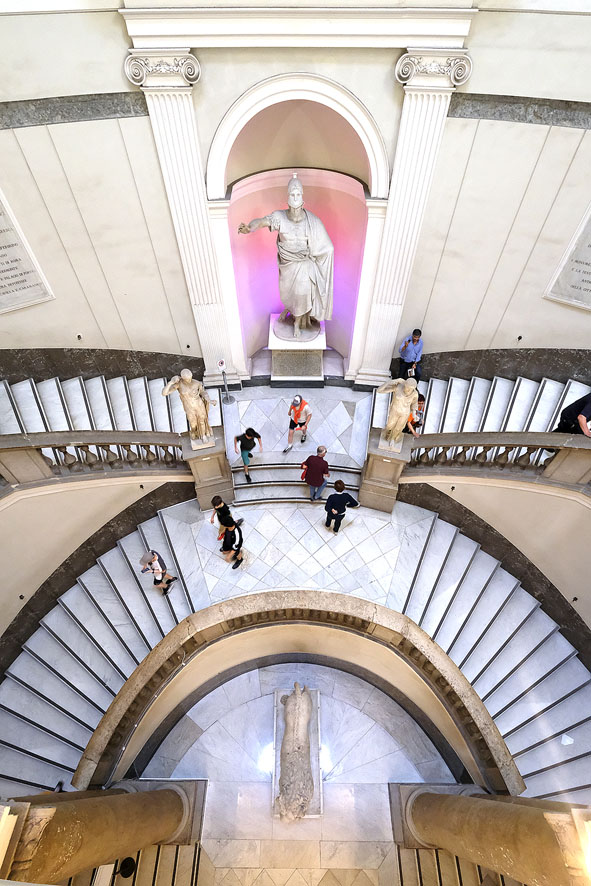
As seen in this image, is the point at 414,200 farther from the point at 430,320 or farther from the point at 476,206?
the point at 430,320

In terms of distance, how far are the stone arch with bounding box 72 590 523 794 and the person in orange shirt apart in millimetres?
2476

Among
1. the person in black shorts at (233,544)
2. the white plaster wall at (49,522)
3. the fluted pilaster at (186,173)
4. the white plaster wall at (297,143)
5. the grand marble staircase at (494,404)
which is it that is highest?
the white plaster wall at (297,143)

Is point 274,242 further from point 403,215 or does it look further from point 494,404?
point 494,404

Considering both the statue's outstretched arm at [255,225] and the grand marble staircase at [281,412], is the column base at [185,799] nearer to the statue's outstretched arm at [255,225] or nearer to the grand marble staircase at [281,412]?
the grand marble staircase at [281,412]

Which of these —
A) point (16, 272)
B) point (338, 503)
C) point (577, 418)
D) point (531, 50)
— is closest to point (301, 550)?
point (338, 503)

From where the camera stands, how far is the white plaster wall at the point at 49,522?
7.09m

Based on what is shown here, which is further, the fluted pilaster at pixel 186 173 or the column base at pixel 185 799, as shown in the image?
the column base at pixel 185 799

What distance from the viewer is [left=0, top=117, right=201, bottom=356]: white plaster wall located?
21.2 feet

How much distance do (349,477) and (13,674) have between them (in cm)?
577

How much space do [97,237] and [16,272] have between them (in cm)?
133

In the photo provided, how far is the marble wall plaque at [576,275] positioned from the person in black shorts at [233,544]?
18.9ft

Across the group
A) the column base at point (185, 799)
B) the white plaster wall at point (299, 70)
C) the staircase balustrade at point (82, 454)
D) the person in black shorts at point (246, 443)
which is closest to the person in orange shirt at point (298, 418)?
the person in black shorts at point (246, 443)

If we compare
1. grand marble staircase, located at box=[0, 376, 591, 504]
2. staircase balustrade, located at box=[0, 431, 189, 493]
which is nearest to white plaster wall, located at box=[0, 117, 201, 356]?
grand marble staircase, located at box=[0, 376, 591, 504]

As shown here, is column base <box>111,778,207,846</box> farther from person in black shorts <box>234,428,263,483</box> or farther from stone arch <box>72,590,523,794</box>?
person in black shorts <box>234,428,263,483</box>
